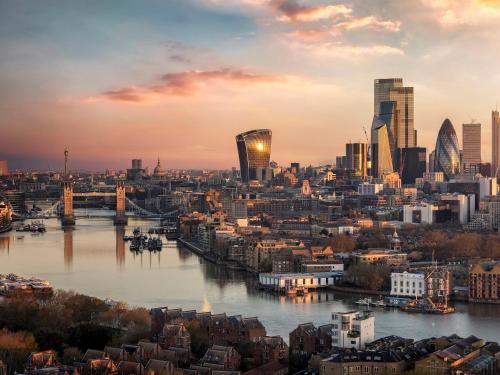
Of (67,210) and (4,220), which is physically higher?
(67,210)

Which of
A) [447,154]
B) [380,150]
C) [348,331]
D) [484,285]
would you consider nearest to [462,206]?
[484,285]

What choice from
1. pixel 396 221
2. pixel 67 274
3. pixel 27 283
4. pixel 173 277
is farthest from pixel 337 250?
pixel 396 221

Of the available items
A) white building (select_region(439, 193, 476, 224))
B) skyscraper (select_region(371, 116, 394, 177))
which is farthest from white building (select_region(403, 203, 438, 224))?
skyscraper (select_region(371, 116, 394, 177))

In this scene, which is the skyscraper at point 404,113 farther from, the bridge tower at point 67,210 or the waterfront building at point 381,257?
the waterfront building at point 381,257

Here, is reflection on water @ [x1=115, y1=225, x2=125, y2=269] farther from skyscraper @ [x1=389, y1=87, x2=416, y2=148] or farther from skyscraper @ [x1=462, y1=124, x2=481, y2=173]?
skyscraper @ [x1=462, y1=124, x2=481, y2=173]

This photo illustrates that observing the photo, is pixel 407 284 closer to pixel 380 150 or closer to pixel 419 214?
pixel 419 214

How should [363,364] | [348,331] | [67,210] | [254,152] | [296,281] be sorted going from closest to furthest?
[363,364] < [348,331] < [296,281] < [67,210] < [254,152]
